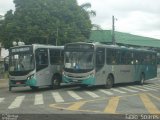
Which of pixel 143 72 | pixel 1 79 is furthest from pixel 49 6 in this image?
pixel 143 72

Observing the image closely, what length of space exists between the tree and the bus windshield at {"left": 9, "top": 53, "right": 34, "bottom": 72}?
20.6 meters

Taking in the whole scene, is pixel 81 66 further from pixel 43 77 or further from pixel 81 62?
pixel 43 77

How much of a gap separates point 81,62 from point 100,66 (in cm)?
149

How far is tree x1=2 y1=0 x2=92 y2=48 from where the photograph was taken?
4962 centimetres

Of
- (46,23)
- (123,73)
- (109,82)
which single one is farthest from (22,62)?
(46,23)

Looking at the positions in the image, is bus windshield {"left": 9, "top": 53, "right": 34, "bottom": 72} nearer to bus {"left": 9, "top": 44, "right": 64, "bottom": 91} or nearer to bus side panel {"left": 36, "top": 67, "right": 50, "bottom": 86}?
bus {"left": 9, "top": 44, "right": 64, "bottom": 91}

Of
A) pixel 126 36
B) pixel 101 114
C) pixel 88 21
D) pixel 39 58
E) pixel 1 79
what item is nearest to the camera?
pixel 101 114

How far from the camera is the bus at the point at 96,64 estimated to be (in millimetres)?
28297

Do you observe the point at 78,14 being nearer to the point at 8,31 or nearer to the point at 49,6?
the point at 49,6

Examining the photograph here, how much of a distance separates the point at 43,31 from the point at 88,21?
5.99 m

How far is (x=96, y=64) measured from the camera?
Answer: 28.7 meters

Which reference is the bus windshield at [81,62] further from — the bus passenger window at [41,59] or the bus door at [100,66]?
the bus passenger window at [41,59]

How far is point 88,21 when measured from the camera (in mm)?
53031

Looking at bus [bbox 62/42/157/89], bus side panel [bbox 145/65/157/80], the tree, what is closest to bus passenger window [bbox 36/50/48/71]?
bus [bbox 62/42/157/89]
